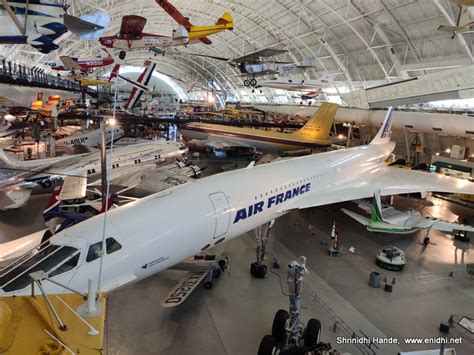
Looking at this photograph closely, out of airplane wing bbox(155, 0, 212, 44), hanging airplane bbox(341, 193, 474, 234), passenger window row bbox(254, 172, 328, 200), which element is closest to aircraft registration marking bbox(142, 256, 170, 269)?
passenger window row bbox(254, 172, 328, 200)

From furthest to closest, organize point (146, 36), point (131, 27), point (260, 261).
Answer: point (146, 36) → point (131, 27) → point (260, 261)

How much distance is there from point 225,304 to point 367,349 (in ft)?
13.6

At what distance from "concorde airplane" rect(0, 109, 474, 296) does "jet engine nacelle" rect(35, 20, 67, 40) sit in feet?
17.1

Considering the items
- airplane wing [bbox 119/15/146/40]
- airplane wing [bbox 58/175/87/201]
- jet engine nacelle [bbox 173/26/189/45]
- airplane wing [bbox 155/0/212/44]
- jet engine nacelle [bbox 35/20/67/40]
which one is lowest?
airplane wing [bbox 58/175/87/201]

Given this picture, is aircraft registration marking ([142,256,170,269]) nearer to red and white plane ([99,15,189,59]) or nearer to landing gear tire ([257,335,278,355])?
landing gear tire ([257,335,278,355])

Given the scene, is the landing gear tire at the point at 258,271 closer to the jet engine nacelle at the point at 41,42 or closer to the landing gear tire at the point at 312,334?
the landing gear tire at the point at 312,334

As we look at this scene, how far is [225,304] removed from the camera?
1042cm

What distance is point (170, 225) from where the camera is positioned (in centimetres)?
859

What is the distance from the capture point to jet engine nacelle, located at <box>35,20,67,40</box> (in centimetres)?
911

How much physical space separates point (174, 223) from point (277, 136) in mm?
23666

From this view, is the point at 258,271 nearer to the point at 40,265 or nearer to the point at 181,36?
the point at 40,265

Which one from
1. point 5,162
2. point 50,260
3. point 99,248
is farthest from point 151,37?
point 50,260

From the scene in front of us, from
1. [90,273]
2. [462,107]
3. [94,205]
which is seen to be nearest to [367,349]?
[90,273]

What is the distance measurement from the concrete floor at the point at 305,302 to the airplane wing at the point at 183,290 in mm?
632
